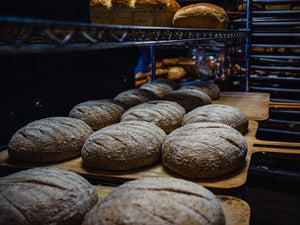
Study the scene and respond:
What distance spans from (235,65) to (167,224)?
3.33 metres

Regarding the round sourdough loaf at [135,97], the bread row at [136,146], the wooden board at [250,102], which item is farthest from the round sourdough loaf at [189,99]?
the bread row at [136,146]

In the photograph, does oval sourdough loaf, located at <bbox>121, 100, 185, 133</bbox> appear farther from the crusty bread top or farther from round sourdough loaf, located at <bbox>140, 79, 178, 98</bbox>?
round sourdough loaf, located at <bbox>140, 79, 178, 98</bbox>

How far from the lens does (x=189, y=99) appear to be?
278 centimetres

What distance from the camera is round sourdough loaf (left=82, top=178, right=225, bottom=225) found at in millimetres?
926

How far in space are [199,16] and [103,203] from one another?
1.83 m

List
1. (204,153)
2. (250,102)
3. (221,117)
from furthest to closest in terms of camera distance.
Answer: (250,102), (221,117), (204,153)

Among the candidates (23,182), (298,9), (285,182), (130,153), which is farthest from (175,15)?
(285,182)

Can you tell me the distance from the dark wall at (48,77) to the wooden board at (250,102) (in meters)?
1.42

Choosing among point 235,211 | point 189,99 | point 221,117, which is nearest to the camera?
point 235,211

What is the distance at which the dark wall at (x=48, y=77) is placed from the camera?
1.88m

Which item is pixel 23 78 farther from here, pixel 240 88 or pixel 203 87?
pixel 240 88

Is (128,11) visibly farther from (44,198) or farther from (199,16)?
(44,198)

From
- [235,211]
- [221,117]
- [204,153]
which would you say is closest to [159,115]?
[221,117]

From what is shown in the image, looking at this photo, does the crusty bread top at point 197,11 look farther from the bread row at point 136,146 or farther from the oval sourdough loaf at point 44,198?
the oval sourdough loaf at point 44,198
